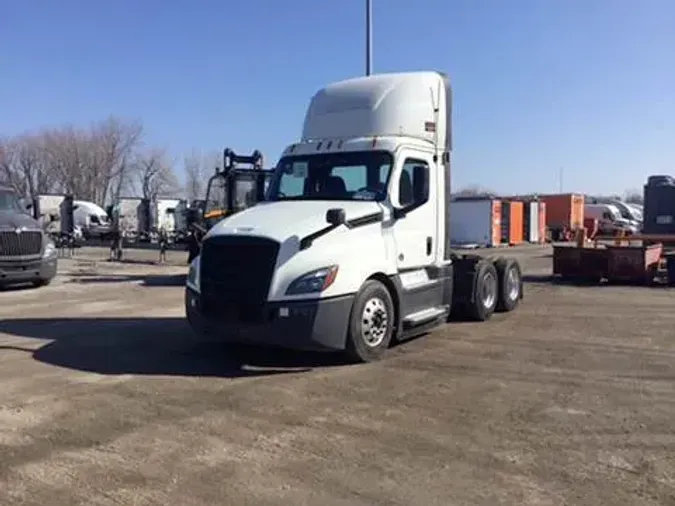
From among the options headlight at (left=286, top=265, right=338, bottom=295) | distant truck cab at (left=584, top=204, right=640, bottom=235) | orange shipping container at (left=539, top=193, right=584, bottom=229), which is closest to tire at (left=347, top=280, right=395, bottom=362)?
headlight at (left=286, top=265, right=338, bottom=295)

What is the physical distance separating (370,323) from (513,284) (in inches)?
228

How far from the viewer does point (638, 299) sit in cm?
1543

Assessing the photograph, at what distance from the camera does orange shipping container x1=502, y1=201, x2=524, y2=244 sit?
44.8 meters

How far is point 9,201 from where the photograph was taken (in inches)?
734

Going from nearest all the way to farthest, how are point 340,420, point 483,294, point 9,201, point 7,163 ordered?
point 340,420
point 483,294
point 9,201
point 7,163

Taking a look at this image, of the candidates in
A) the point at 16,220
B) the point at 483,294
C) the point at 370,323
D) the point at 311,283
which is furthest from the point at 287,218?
the point at 16,220

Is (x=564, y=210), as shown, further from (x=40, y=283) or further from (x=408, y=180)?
(x=408, y=180)

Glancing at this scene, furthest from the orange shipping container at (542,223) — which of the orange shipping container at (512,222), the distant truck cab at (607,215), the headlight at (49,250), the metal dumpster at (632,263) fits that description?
the headlight at (49,250)

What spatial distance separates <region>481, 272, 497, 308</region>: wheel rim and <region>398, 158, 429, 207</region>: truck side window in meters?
3.11

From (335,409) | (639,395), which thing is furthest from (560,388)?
(335,409)

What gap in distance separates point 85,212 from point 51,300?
40.2 meters

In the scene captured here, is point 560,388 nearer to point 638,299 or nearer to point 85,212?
point 638,299

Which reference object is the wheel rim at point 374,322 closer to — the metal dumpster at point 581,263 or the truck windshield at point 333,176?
the truck windshield at point 333,176

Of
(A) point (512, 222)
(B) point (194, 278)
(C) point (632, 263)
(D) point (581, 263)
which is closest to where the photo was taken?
(B) point (194, 278)
